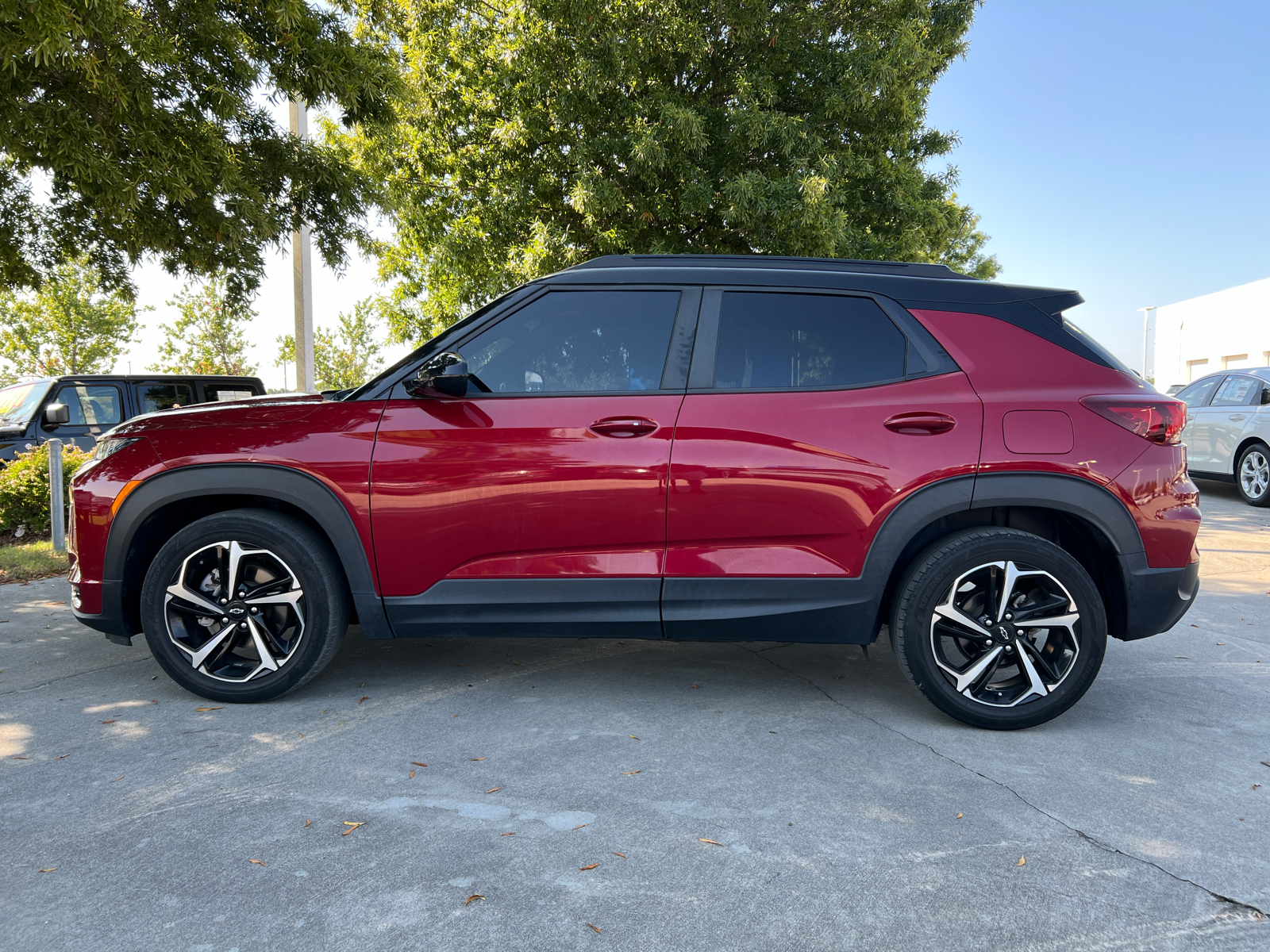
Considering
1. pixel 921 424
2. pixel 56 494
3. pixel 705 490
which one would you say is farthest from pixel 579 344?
pixel 56 494

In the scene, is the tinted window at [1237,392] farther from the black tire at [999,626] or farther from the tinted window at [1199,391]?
the black tire at [999,626]

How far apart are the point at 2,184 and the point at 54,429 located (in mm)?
3153

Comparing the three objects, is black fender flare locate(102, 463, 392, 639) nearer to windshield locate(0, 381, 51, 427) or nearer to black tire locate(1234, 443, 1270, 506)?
windshield locate(0, 381, 51, 427)

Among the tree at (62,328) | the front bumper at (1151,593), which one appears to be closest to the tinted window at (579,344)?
the front bumper at (1151,593)

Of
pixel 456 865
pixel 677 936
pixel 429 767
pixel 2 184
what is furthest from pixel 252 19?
pixel 677 936

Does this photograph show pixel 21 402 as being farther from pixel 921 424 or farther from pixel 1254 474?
pixel 1254 474

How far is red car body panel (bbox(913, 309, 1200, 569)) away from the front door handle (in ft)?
4.25

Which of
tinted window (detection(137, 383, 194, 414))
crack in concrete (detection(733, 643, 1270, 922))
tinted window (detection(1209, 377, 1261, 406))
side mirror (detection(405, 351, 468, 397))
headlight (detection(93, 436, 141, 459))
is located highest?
tinted window (detection(137, 383, 194, 414))

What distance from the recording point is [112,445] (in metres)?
3.99

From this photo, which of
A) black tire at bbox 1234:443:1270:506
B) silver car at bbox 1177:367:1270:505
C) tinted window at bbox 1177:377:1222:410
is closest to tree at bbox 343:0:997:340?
tinted window at bbox 1177:377:1222:410

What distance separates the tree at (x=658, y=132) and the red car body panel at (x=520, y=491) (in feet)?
23.0

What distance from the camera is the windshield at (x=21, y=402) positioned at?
416 inches

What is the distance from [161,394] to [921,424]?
33.0 ft

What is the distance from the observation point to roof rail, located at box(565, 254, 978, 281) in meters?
3.85
